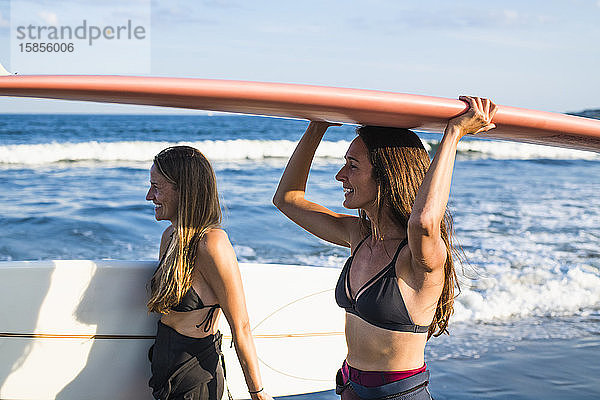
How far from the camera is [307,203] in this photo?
2.31 metres

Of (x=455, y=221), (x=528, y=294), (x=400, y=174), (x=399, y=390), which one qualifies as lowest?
(x=528, y=294)

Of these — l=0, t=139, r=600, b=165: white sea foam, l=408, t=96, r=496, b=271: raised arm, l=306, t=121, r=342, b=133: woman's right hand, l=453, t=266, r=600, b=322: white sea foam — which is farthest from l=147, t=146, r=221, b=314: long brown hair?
l=0, t=139, r=600, b=165: white sea foam

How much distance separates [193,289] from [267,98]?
0.78 metres

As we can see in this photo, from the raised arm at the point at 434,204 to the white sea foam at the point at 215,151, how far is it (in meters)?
15.2

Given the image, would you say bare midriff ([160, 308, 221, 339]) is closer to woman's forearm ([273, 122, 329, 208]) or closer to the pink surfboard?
woman's forearm ([273, 122, 329, 208])

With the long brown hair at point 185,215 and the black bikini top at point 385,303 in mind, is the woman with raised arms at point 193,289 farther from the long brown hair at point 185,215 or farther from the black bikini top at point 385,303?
the black bikini top at point 385,303

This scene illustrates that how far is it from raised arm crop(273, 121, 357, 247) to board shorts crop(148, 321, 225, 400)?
1.86 ft

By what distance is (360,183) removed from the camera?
193 centimetres

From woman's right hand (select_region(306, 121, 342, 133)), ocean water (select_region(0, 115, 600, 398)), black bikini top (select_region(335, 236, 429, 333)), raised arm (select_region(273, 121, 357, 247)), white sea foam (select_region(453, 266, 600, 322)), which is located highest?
woman's right hand (select_region(306, 121, 342, 133))

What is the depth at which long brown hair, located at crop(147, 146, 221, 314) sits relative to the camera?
2312mm

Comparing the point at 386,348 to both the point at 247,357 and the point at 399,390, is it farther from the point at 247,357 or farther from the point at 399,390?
the point at 247,357

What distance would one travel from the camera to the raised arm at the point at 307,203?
2.22 m

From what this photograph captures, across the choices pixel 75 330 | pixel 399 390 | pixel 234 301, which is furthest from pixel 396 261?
pixel 75 330

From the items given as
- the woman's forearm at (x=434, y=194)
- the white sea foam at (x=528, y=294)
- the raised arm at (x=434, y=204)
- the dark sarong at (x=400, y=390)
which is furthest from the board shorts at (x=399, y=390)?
the white sea foam at (x=528, y=294)
